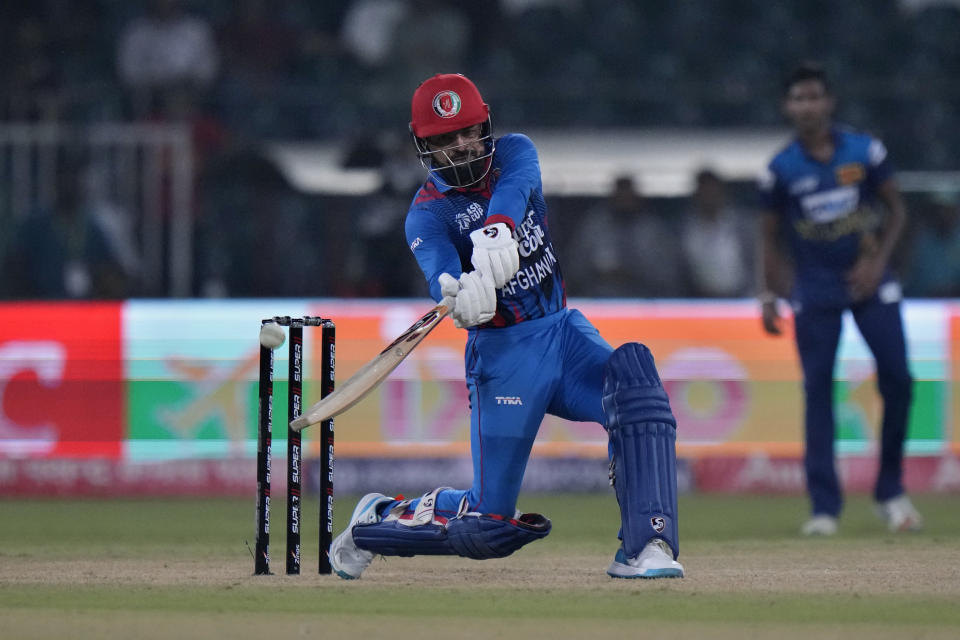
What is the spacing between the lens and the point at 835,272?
7449 mm

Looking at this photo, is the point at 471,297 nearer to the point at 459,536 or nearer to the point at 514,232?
the point at 514,232

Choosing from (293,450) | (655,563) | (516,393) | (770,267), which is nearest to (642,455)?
(655,563)

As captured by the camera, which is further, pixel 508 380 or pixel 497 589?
pixel 508 380

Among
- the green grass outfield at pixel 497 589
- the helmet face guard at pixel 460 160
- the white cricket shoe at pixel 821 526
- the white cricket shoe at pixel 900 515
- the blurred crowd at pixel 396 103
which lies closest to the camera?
the green grass outfield at pixel 497 589

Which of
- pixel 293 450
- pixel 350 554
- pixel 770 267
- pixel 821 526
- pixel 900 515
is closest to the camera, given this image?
pixel 293 450

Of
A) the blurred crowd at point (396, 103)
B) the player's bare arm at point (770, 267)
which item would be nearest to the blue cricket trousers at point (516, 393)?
the player's bare arm at point (770, 267)

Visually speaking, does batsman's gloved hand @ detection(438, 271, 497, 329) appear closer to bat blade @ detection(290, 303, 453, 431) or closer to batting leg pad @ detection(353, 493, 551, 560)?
bat blade @ detection(290, 303, 453, 431)

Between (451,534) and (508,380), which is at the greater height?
(508,380)

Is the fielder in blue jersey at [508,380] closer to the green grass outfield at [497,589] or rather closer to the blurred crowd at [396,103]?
the green grass outfield at [497,589]

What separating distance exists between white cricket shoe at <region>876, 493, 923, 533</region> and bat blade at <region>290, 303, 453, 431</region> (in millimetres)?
3258

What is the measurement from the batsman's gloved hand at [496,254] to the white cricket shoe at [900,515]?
3.24 metres

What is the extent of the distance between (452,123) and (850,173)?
9.62ft

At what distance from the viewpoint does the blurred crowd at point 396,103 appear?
10344mm

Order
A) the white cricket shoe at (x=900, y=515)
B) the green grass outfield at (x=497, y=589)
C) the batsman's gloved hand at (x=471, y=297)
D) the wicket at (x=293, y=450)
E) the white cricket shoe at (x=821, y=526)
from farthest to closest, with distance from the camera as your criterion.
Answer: the white cricket shoe at (x=900, y=515) → the white cricket shoe at (x=821, y=526) → the wicket at (x=293, y=450) → the batsman's gloved hand at (x=471, y=297) → the green grass outfield at (x=497, y=589)
